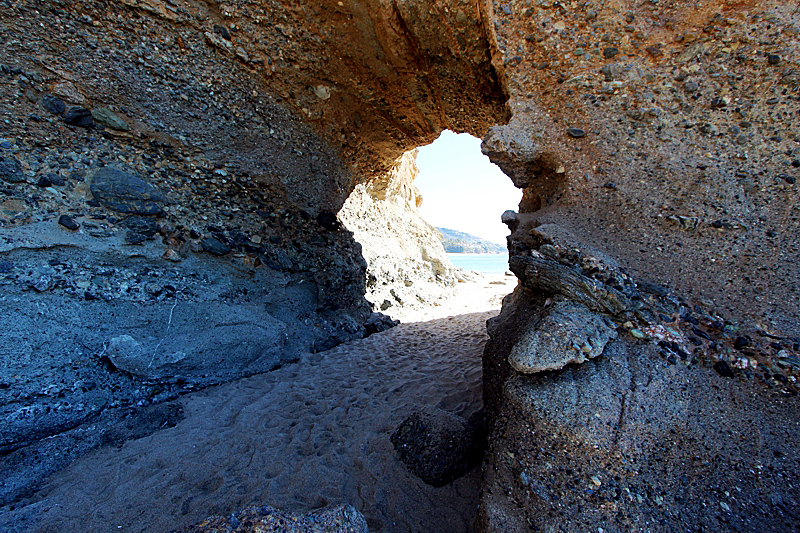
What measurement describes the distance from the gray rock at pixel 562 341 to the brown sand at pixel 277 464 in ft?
3.98

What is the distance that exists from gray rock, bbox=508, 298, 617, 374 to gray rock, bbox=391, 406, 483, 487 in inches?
38.5

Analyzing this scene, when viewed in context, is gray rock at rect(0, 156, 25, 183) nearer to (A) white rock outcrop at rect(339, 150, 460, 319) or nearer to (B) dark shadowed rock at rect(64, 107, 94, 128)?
(B) dark shadowed rock at rect(64, 107, 94, 128)

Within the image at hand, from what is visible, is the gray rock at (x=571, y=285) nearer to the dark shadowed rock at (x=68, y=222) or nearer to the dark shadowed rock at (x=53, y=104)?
the dark shadowed rock at (x=68, y=222)

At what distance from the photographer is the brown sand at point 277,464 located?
224 cm

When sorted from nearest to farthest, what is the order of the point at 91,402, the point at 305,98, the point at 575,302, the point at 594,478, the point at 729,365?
the point at 594,478 < the point at 729,365 < the point at 575,302 < the point at 91,402 < the point at 305,98

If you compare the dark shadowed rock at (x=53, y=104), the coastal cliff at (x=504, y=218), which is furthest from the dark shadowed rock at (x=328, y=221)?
the dark shadowed rock at (x=53, y=104)

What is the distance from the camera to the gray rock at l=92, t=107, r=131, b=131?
141 inches

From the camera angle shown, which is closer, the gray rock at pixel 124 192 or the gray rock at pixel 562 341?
the gray rock at pixel 562 341

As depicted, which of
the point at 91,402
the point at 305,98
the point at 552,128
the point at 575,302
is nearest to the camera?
the point at 575,302

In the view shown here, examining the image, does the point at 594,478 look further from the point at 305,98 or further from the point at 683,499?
the point at 305,98

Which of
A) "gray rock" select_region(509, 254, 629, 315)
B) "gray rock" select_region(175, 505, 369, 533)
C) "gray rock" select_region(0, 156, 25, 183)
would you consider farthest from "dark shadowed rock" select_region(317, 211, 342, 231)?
"gray rock" select_region(175, 505, 369, 533)

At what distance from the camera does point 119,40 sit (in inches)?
145

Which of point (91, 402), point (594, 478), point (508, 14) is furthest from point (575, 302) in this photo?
point (91, 402)

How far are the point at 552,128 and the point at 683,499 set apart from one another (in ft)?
10.9
